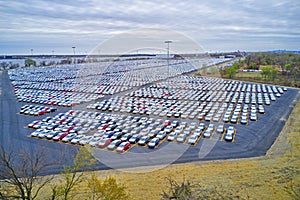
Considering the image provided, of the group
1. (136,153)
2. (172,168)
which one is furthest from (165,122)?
(172,168)

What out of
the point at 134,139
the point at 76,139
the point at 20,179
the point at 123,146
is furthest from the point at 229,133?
the point at 20,179

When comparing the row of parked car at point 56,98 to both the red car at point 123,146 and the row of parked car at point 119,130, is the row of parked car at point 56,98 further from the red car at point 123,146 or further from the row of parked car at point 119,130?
the red car at point 123,146

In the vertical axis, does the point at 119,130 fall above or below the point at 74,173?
below

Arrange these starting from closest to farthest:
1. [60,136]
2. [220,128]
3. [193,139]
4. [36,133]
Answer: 1. [193,139]
2. [60,136]
3. [36,133]
4. [220,128]

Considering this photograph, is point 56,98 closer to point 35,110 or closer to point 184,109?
point 35,110

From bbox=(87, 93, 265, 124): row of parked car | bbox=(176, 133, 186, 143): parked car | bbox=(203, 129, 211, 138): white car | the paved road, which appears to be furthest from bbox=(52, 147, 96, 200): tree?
bbox=(87, 93, 265, 124): row of parked car

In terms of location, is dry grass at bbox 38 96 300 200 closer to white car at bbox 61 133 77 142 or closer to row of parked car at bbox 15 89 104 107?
white car at bbox 61 133 77 142

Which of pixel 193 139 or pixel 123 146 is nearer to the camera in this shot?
pixel 123 146

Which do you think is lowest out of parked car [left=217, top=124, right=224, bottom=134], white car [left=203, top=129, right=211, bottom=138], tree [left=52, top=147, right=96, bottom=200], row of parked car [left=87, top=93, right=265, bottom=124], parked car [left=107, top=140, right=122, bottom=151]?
parked car [left=107, top=140, right=122, bottom=151]
